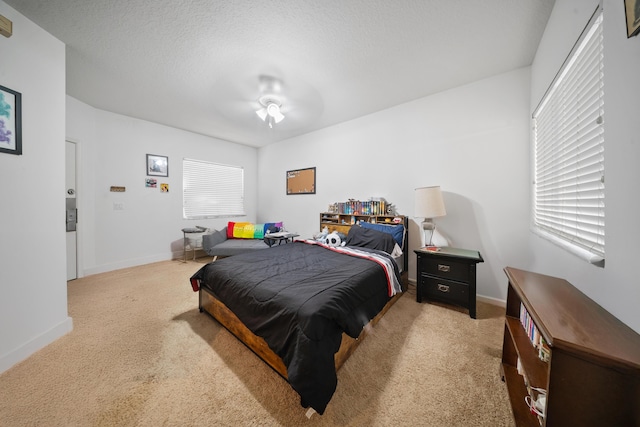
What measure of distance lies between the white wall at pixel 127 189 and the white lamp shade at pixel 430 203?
4.43 metres

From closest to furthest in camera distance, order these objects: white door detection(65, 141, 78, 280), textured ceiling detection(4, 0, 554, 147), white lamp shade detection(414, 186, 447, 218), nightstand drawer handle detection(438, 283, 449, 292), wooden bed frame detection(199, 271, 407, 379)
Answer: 1. wooden bed frame detection(199, 271, 407, 379)
2. textured ceiling detection(4, 0, 554, 147)
3. nightstand drawer handle detection(438, 283, 449, 292)
4. white lamp shade detection(414, 186, 447, 218)
5. white door detection(65, 141, 78, 280)

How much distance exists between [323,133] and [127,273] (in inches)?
166

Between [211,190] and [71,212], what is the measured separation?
2.14 metres

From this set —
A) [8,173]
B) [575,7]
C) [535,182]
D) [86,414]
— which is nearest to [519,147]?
[535,182]

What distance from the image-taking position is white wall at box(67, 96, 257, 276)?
323 cm

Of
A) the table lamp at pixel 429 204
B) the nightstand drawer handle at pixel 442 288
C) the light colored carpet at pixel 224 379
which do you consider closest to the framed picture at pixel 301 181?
the table lamp at pixel 429 204

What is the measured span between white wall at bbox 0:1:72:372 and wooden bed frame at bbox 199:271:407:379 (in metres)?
1.18

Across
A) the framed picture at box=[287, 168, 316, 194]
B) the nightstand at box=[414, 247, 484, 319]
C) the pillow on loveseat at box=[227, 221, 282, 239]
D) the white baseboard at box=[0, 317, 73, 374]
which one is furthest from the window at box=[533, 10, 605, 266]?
the pillow on loveseat at box=[227, 221, 282, 239]

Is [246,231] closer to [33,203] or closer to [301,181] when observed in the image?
[301,181]

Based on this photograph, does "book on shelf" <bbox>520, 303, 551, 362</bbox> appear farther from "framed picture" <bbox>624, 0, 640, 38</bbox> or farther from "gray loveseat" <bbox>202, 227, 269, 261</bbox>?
"gray loveseat" <bbox>202, 227, 269, 261</bbox>

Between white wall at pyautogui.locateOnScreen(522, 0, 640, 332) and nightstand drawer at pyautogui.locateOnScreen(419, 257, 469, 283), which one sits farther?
nightstand drawer at pyautogui.locateOnScreen(419, 257, 469, 283)

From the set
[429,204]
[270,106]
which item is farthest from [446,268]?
[270,106]

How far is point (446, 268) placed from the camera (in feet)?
7.75

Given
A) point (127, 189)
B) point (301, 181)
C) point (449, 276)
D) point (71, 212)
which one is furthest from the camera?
point (301, 181)
